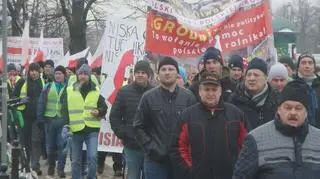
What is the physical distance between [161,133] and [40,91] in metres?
5.93

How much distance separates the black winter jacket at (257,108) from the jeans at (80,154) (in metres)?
3.60

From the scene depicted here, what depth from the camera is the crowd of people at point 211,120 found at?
3990 millimetres

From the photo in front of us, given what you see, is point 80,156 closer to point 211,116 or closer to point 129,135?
point 129,135

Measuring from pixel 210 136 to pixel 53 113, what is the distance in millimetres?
6510

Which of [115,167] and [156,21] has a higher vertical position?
[156,21]

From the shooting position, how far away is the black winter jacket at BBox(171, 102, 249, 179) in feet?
16.6

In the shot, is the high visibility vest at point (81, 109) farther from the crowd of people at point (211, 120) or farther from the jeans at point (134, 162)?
the jeans at point (134, 162)

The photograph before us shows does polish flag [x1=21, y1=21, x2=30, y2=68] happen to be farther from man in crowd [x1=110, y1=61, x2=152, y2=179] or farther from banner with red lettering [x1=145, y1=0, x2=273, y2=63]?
man in crowd [x1=110, y1=61, x2=152, y2=179]

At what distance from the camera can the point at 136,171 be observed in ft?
24.2

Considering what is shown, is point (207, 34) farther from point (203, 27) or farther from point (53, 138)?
point (53, 138)

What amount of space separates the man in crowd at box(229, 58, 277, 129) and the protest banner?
4.78 meters

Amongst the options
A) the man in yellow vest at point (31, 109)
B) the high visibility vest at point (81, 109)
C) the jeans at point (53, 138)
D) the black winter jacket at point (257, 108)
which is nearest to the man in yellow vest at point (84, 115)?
the high visibility vest at point (81, 109)

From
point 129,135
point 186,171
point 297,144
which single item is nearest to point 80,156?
point 129,135

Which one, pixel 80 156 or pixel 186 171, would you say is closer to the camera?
pixel 186 171
